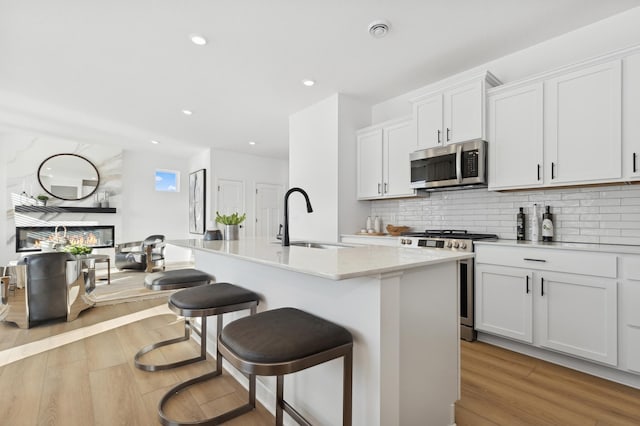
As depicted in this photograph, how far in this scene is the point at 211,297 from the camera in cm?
180

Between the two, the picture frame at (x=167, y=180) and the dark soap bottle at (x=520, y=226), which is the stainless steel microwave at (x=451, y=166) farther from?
the picture frame at (x=167, y=180)

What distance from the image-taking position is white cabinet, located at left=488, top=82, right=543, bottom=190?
100 inches

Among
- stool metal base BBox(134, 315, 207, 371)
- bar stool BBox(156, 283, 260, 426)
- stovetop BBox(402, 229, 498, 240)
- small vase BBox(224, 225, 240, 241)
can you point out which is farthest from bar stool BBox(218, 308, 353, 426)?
stovetop BBox(402, 229, 498, 240)

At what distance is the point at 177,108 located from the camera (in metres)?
4.42

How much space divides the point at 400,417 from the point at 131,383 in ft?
5.90

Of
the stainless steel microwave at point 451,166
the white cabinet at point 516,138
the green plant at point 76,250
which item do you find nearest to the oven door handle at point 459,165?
the stainless steel microwave at point 451,166

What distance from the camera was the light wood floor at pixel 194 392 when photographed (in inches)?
65.9

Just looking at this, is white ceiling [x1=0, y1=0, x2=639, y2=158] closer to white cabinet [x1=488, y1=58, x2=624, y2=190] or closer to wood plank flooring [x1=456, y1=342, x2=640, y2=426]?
white cabinet [x1=488, y1=58, x2=624, y2=190]

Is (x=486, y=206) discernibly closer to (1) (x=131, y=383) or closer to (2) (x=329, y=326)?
(2) (x=329, y=326)

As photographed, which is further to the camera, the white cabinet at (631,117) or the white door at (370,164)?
the white door at (370,164)

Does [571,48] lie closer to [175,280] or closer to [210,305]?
[210,305]

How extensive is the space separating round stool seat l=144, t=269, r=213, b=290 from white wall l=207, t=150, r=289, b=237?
4.42 m

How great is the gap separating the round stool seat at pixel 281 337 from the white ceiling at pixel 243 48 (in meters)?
2.22

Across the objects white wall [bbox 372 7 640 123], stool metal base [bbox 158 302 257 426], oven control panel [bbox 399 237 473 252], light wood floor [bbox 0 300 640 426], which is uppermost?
white wall [bbox 372 7 640 123]
